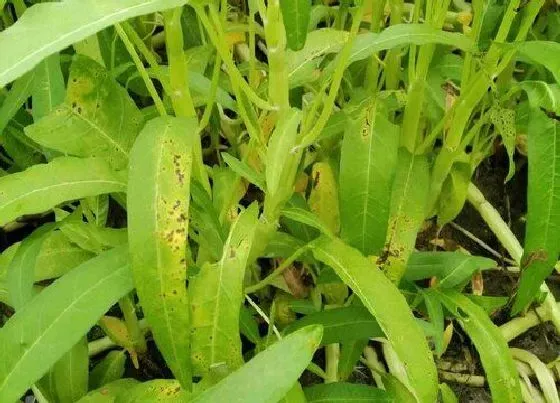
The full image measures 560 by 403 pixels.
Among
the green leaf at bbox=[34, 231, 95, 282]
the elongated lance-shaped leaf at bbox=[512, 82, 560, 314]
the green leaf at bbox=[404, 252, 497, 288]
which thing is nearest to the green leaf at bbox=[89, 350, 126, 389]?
the green leaf at bbox=[34, 231, 95, 282]

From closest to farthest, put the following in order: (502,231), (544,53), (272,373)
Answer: (272,373)
(544,53)
(502,231)

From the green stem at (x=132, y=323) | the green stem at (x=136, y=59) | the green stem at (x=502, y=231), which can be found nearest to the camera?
the green stem at (x=136, y=59)

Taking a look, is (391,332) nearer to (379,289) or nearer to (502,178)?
(379,289)

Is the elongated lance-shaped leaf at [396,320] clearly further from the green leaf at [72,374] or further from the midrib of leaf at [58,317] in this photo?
the green leaf at [72,374]

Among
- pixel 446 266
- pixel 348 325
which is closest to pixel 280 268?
pixel 348 325

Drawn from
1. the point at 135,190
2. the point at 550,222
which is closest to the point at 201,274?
the point at 135,190

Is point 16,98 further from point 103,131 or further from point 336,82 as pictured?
point 336,82

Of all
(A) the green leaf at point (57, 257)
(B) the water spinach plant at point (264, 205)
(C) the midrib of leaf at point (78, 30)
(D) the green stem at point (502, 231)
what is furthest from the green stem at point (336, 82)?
(D) the green stem at point (502, 231)

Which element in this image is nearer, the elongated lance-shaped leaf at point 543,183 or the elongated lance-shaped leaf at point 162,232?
the elongated lance-shaped leaf at point 162,232
